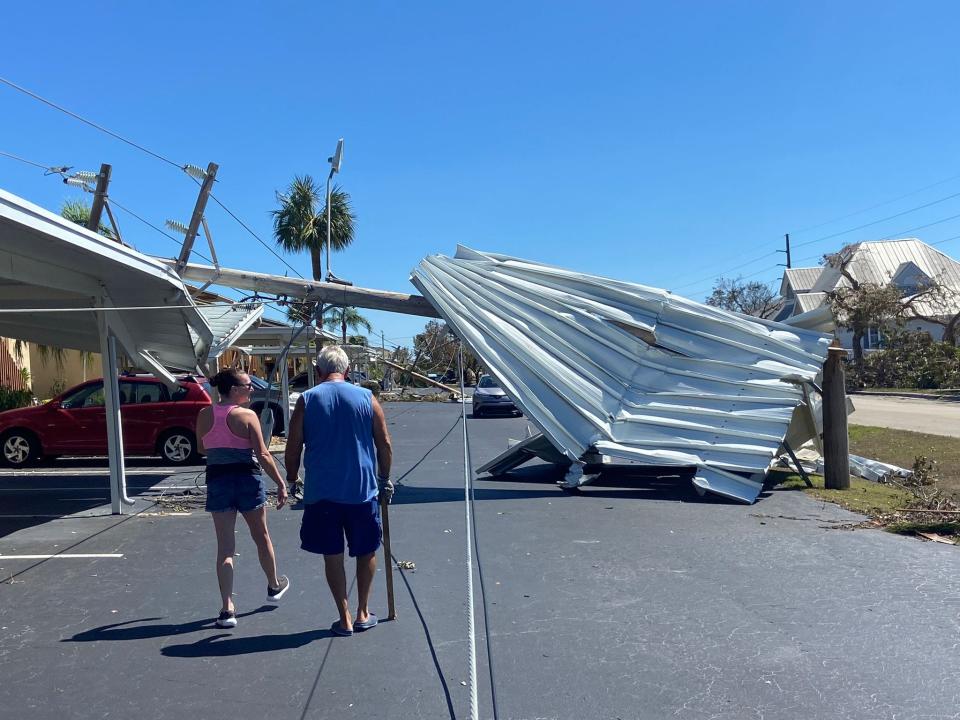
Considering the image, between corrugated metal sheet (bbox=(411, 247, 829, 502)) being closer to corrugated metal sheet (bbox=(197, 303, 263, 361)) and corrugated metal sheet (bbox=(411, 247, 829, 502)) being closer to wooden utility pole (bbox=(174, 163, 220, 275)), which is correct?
wooden utility pole (bbox=(174, 163, 220, 275))

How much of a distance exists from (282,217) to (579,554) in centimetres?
2623

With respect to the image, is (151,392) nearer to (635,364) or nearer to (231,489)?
(635,364)

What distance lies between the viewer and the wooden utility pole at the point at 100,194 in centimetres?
1016

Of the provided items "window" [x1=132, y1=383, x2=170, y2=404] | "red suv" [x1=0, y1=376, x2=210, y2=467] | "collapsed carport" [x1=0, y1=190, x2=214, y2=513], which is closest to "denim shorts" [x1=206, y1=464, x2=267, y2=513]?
"collapsed carport" [x1=0, y1=190, x2=214, y2=513]

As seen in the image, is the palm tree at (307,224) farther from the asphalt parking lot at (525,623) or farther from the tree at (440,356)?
the asphalt parking lot at (525,623)

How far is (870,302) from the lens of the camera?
125ft

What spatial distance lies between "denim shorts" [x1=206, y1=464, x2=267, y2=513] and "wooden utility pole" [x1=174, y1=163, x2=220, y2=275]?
6.40 metres

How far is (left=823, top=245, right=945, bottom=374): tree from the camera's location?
37938 millimetres

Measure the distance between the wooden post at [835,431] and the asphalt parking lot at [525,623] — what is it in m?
1.84

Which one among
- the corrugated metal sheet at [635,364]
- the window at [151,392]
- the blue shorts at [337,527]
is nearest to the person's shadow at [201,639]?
the blue shorts at [337,527]

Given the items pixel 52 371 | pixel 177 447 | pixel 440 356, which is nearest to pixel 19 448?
pixel 177 447

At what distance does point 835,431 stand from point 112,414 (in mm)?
8762

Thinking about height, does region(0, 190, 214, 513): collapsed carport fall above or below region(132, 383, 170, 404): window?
above

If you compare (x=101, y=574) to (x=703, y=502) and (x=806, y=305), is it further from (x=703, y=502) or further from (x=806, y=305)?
(x=806, y=305)
